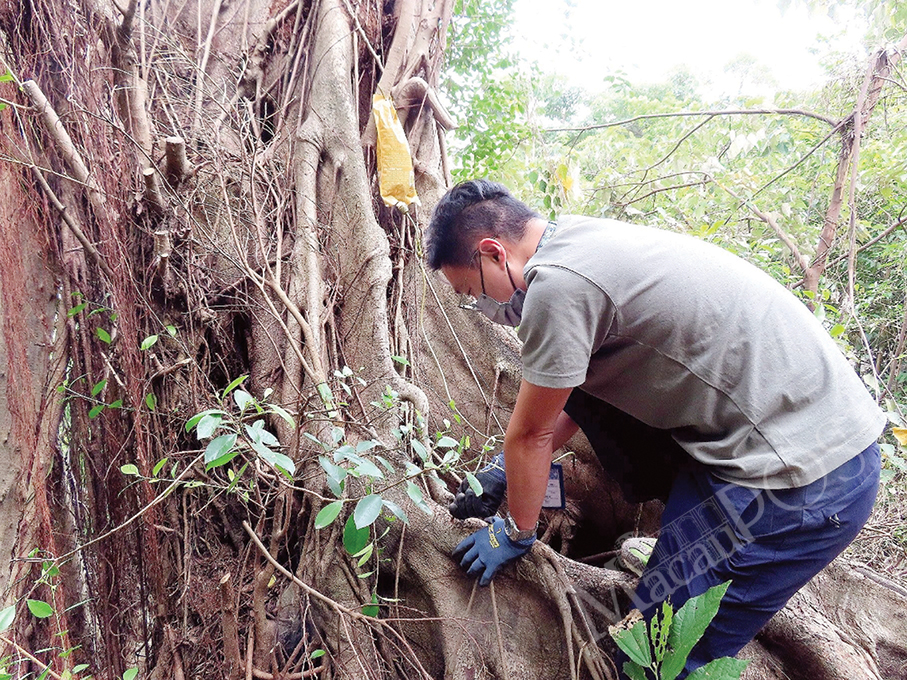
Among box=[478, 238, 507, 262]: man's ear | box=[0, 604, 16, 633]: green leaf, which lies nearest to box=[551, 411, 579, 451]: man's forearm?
box=[478, 238, 507, 262]: man's ear

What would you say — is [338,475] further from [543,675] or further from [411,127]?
[411,127]

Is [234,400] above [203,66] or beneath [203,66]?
beneath

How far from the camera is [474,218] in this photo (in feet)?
4.43

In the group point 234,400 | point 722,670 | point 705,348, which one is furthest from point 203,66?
point 722,670

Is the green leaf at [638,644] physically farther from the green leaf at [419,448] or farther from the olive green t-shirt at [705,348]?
the green leaf at [419,448]

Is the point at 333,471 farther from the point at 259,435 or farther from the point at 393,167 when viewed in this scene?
the point at 393,167

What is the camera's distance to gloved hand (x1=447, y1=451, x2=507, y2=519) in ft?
5.21

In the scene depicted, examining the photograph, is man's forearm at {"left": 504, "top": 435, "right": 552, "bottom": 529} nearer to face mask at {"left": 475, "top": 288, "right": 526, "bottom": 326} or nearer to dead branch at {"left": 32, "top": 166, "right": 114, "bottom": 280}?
face mask at {"left": 475, "top": 288, "right": 526, "bottom": 326}

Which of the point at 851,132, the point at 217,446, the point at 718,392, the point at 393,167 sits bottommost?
the point at 217,446

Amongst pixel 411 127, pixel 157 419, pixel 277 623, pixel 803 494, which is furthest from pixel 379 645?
pixel 411 127

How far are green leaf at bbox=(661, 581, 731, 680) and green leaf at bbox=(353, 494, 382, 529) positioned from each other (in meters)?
0.58

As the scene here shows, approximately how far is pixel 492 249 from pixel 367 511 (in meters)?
0.67

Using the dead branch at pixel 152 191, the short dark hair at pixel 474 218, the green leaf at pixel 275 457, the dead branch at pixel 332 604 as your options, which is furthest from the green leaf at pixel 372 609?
the dead branch at pixel 152 191

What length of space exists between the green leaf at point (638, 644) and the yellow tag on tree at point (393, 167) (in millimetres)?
1756
